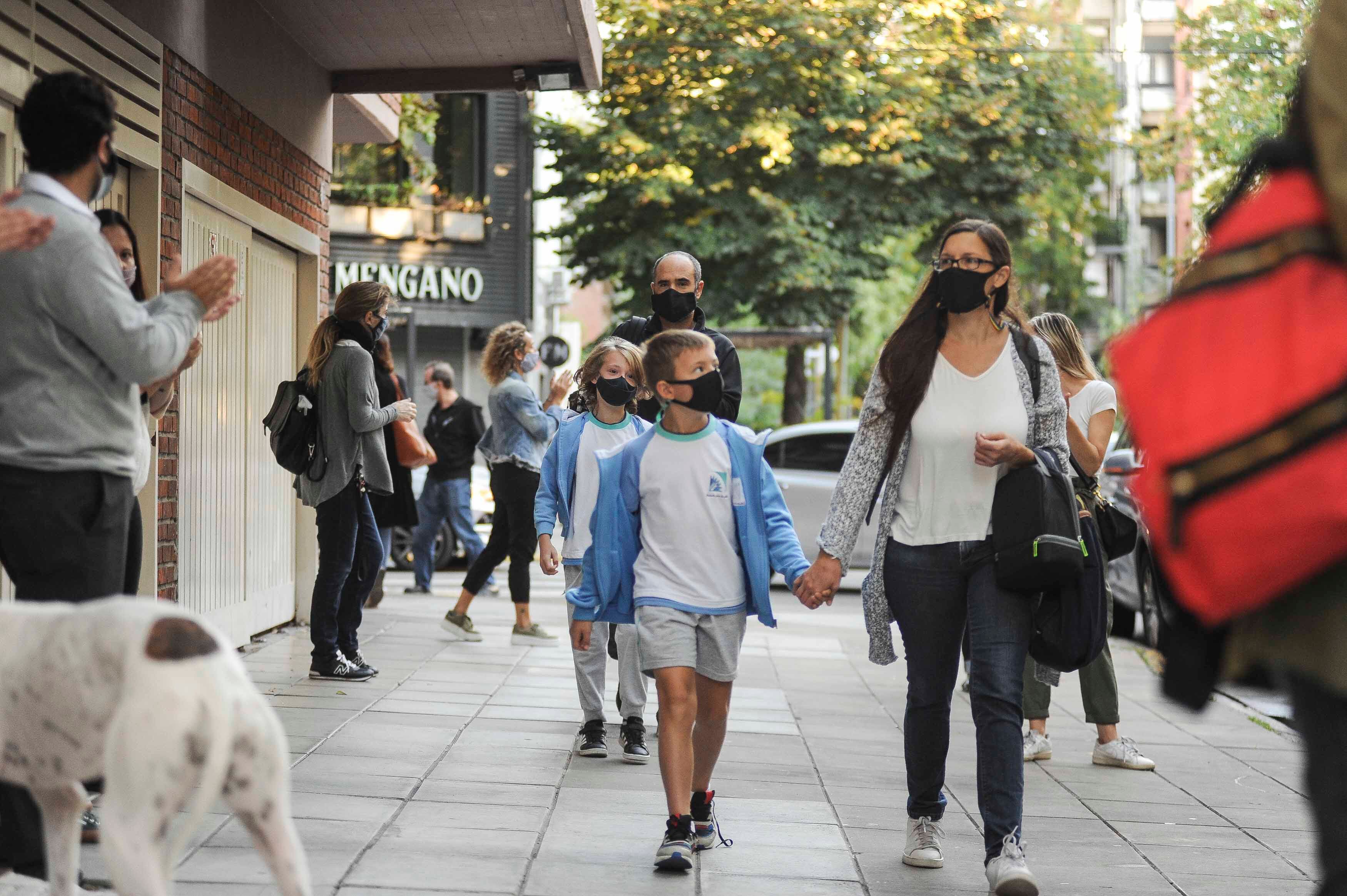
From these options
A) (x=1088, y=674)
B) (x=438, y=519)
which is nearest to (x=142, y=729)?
(x=1088, y=674)


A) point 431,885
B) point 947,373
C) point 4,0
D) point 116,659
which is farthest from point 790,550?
point 4,0

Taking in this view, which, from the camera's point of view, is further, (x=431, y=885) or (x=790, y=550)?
(x=790, y=550)

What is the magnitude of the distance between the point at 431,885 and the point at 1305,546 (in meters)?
3.00

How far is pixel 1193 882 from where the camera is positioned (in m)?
4.92

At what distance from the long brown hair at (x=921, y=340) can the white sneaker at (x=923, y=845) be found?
118 centimetres

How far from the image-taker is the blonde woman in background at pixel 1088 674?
6.91 meters

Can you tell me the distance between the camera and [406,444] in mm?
10656

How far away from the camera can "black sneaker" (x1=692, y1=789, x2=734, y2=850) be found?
5.01 metres

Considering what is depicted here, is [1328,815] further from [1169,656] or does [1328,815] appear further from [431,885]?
[431,885]

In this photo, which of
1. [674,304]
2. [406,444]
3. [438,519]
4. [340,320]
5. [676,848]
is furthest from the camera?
[438,519]

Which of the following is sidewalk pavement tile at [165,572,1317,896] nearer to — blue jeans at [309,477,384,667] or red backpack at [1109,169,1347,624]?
blue jeans at [309,477,384,667]

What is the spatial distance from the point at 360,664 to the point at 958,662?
472 centimetres

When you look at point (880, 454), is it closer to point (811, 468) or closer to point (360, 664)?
point (360, 664)

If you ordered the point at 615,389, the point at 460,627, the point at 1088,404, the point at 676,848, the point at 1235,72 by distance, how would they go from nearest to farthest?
the point at 676,848, the point at 615,389, the point at 1088,404, the point at 460,627, the point at 1235,72
